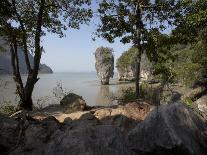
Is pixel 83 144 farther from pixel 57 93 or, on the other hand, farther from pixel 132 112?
pixel 57 93

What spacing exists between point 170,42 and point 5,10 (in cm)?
1170

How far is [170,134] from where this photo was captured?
811 centimetres

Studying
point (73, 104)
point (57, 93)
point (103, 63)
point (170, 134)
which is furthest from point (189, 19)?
point (103, 63)

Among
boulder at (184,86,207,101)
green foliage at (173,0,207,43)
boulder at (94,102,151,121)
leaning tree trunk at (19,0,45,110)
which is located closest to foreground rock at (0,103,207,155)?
boulder at (94,102,151,121)

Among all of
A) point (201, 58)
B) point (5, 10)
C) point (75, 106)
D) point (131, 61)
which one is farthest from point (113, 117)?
point (131, 61)

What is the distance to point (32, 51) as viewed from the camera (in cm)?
2344

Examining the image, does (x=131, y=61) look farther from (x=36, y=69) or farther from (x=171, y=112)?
(x=171, y=112)

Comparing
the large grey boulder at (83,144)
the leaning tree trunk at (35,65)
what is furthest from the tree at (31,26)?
the large grey boulder at (83,144)

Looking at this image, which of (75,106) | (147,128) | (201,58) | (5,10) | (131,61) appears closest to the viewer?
(147,128)

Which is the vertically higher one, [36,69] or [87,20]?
[87,20]

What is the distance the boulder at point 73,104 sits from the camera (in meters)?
19.5

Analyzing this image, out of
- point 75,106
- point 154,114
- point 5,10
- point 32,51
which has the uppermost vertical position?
point 5,10

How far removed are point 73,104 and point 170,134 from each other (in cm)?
1253

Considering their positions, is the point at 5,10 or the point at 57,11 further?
the point at 57,11
